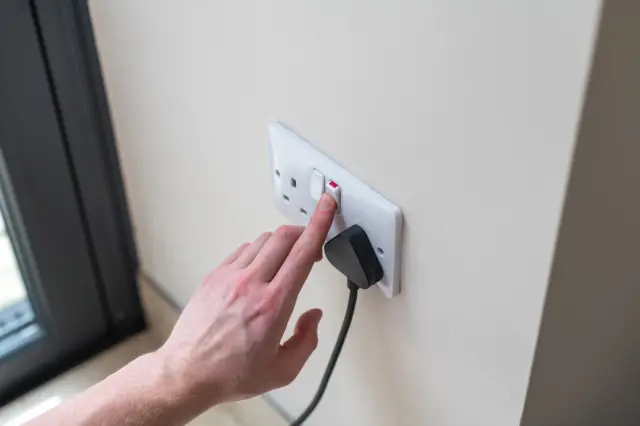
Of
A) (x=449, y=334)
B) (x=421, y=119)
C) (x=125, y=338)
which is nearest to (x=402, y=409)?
(x=449, y=334)

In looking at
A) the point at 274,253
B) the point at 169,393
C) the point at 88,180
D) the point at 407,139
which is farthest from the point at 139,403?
the point at 88,180

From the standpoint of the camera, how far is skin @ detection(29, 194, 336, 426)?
547 millimetres

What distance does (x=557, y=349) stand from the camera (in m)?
0.47

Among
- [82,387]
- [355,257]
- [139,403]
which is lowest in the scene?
[82,387]

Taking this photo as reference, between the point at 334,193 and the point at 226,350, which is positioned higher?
the point at 334,193

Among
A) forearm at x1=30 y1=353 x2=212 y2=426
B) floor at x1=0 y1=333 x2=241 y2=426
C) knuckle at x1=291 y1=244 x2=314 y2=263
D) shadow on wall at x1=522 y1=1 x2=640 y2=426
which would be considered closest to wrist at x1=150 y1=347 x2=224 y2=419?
forearm at x1=30 y1=353 x2=212 y2=426

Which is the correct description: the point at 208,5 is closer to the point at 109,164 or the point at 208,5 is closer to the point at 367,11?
the point at 367,11

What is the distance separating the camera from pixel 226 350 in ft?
1.82

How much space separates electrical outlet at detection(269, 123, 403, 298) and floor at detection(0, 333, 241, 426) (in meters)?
0.38

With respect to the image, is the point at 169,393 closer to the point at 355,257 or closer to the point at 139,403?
the point at 139,403

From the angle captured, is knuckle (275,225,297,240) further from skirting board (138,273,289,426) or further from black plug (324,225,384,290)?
skirting board (138,273,289,426)

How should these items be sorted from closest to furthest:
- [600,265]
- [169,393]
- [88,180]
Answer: [600,265] < [169,393] < [88,180]

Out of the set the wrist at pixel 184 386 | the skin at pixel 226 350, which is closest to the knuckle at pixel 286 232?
the skin at pixel 226 350

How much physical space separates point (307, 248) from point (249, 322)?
0.07 m
